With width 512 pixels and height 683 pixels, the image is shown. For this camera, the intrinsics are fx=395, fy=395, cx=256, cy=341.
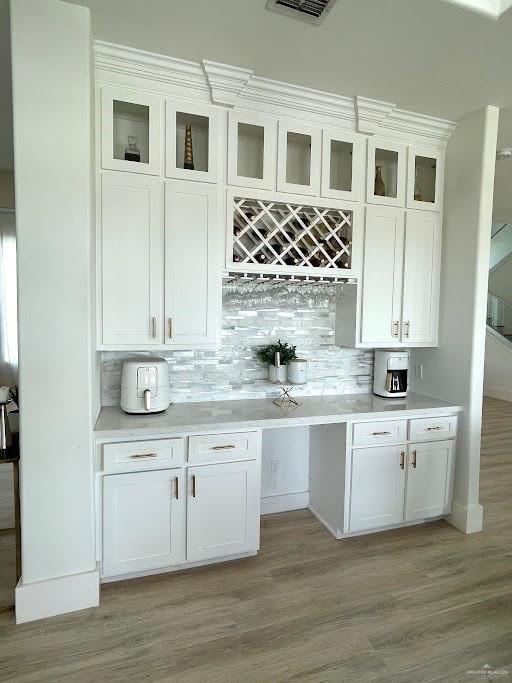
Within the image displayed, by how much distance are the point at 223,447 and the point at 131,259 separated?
1154mm

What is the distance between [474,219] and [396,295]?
68 cm

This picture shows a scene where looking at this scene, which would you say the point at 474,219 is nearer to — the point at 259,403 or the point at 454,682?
the point at 259,403

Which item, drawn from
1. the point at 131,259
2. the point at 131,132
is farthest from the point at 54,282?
the point at 131,132

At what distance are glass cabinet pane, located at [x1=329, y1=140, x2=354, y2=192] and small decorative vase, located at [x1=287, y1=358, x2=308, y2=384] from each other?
1.19 meters

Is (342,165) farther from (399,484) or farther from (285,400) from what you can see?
(399,484)

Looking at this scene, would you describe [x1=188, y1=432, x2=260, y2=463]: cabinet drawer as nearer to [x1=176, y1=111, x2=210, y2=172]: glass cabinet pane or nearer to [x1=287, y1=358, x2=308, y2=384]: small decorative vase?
[x1=287, y1=358, x2=308, y2=384]: small decorative vase

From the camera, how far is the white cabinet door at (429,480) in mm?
2631

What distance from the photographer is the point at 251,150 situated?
8.39 ft

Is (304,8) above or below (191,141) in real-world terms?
above

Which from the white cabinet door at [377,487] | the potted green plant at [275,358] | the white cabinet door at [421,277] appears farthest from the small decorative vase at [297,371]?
the white cabinet door at [421,277]

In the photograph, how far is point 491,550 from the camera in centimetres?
250

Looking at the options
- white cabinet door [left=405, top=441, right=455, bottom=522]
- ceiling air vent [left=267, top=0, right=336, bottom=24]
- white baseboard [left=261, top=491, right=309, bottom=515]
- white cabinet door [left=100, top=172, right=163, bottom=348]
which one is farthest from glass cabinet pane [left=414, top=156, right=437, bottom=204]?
white baseboard [left=261, top=491, right=309, bottom=515]

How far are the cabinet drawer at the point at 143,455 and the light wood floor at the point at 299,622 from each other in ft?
2.15

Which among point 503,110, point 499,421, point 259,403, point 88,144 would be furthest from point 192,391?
point 499,421
